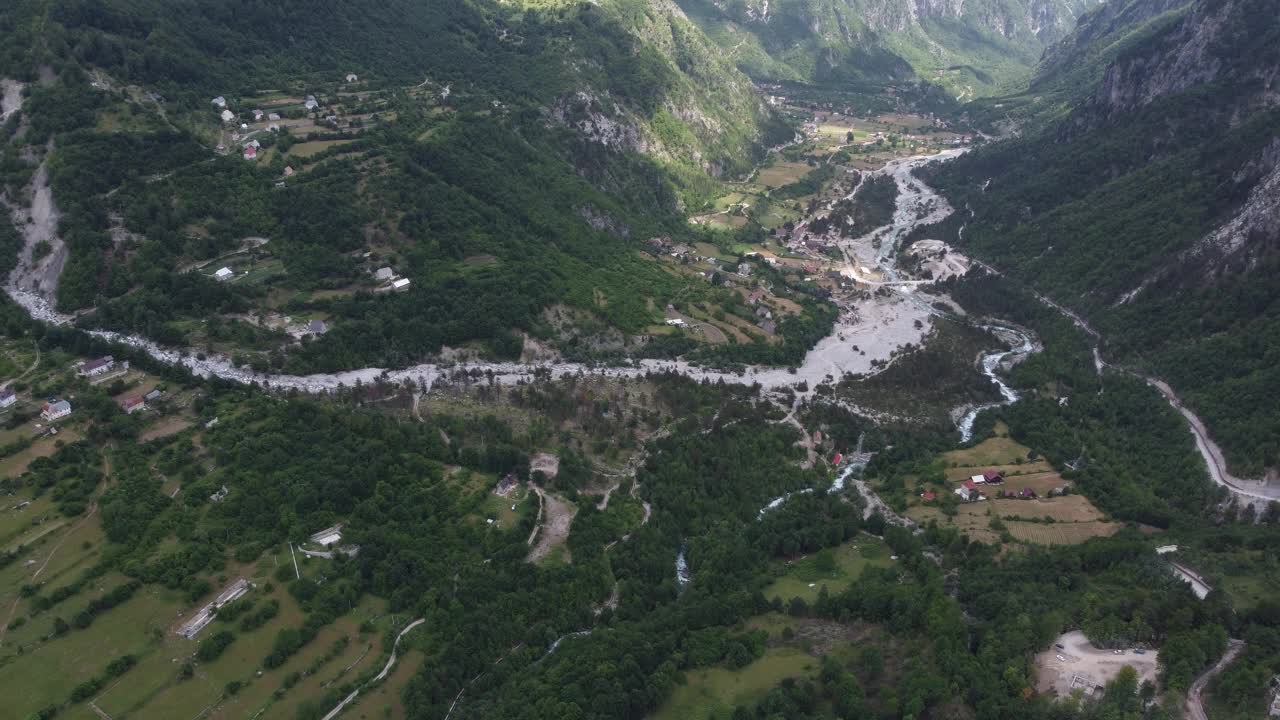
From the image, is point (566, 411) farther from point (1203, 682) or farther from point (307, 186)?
point (1203, 682)

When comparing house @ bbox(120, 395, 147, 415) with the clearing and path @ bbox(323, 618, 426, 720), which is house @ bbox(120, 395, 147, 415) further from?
the clearing

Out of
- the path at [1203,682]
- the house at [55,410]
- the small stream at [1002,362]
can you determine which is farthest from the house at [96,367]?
the path at [1203,682]

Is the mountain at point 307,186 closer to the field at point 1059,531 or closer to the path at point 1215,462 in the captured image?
the field at point 1059,531

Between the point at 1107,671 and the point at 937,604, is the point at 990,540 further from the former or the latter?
the point at 1107,671

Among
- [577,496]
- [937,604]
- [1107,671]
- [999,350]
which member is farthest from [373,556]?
[999,350]

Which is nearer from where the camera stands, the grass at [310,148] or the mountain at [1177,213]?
the mountain at [1177,213]

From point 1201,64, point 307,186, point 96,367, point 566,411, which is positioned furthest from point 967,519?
point 1201,64

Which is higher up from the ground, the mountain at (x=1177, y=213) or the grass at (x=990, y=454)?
the mountain at (x=1177, y=213)

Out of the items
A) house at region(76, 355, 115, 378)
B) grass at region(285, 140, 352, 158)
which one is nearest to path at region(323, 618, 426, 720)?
house at region(76, 355, 115, 378)
